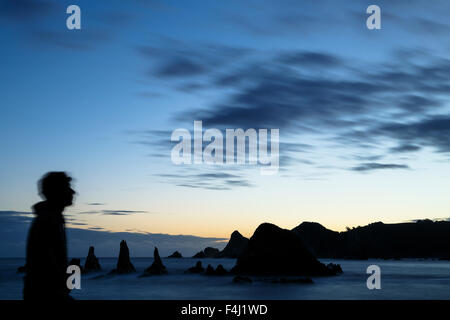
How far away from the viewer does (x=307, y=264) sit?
7950 cm

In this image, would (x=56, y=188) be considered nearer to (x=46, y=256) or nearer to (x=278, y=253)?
(x=46, y=256)

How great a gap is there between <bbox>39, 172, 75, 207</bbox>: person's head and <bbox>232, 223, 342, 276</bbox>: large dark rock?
2848 inches

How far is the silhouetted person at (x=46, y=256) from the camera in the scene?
199 inches

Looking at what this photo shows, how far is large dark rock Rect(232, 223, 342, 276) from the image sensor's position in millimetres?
75875

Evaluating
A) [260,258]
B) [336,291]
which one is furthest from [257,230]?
[336,291]

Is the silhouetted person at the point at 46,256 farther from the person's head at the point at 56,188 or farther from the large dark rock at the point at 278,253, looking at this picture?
the large dark rock at the point at 278,253

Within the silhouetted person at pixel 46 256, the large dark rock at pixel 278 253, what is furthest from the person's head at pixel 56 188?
the large dark rock at pixel 278 253

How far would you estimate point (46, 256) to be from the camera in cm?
508

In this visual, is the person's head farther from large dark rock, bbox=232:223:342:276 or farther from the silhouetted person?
large dark rock, bbox=232:223:342:276

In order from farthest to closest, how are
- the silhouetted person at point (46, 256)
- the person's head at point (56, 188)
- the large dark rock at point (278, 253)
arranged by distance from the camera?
the large dark rock at point (278, 253) → the person's head at point (56, 188) → the silhouetted person at point (46, 256)

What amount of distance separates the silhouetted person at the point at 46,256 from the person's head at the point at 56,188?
0.20 feet
